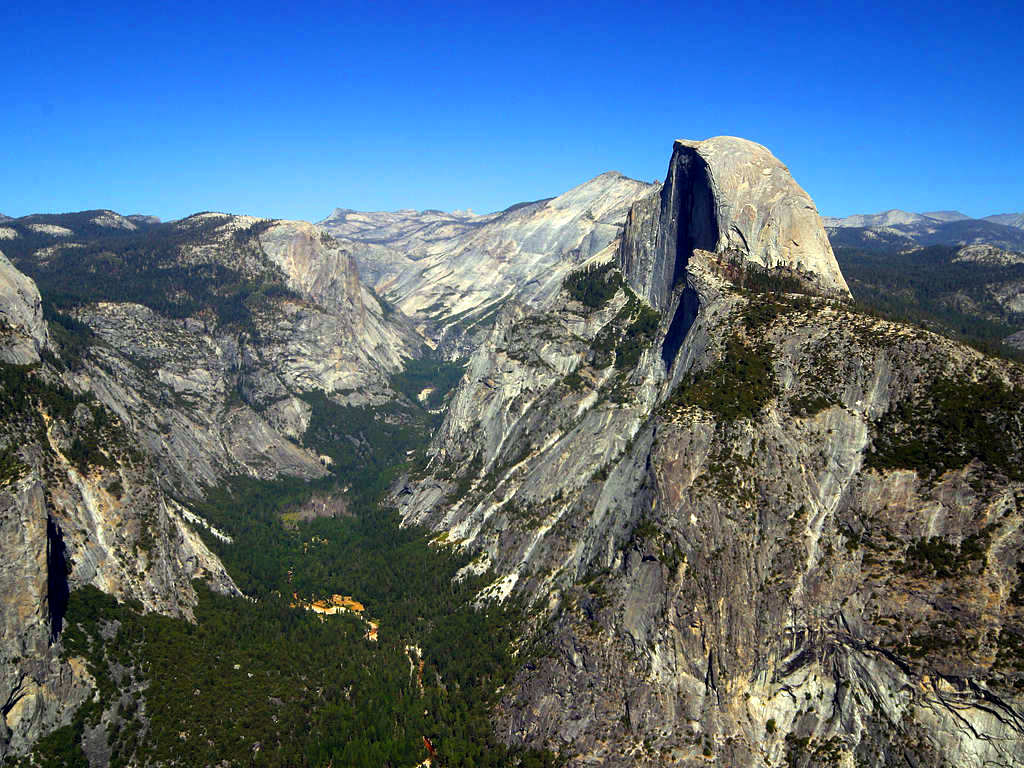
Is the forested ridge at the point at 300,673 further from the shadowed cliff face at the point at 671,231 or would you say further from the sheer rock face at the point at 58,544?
the shadowed cliff face at the point at 671,231

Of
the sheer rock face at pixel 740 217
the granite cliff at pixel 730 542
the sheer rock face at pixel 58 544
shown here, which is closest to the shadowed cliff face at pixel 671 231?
the sheer rock face at pixel 740 217

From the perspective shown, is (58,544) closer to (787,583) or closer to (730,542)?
(730,542)

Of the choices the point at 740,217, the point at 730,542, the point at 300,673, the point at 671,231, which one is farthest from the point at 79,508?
the point at 671,231

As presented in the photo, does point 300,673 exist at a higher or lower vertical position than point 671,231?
lower

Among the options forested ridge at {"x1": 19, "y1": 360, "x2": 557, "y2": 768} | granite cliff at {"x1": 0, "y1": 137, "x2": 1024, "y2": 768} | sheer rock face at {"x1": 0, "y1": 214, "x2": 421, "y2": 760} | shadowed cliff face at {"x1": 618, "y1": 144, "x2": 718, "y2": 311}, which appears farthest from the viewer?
shadowed cliff face at {"x1": 618, "y1": 144, "x2": 718, "y2": 311}

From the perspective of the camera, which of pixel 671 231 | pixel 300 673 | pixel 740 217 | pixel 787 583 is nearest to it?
pixel 787 583

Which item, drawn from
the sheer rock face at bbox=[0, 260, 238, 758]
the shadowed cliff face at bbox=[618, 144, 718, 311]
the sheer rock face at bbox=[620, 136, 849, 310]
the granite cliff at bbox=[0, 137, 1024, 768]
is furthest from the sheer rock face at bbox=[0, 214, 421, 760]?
the sheer rock face at bbox=[620, 136, 849, 310]

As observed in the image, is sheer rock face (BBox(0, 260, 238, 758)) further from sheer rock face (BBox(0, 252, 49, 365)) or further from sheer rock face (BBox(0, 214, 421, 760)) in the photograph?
sheer rock face (BBox(0, 252, 49, 365))
